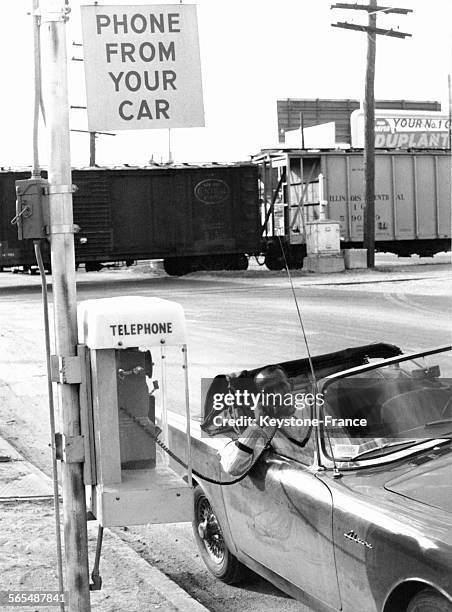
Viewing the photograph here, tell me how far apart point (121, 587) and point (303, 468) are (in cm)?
126

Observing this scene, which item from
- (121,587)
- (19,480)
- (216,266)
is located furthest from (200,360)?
(216,266)

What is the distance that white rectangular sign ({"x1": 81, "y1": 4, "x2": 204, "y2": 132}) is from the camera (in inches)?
132

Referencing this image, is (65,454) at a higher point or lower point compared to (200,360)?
higher

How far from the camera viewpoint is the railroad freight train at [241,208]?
93.2 ft

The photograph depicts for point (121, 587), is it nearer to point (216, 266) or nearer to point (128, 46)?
point (128, 46)

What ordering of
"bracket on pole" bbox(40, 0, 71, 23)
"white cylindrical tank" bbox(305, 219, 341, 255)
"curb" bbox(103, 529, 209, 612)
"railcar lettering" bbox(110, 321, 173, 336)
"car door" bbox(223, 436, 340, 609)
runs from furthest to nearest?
"white cylindrical tank" bbox(305, 219, 341, 255), "curb" bbox(103, 529, 209, 612), "car door" bbox(223, 436, 340, 609), "railcar lettering" bbox(110, 321, 173, 336), "bracket on pole" bbox(40, 0, 71, 23)

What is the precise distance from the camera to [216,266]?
31.1m

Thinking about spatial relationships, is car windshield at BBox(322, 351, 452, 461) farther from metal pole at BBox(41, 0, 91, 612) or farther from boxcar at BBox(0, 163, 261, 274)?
boxcar at BBox(0, 163, 261, 274)

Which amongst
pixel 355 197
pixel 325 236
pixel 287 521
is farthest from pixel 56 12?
pixel 355 197

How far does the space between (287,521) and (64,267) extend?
1.52 meters

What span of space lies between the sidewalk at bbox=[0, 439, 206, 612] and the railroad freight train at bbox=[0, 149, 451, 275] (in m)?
21.6

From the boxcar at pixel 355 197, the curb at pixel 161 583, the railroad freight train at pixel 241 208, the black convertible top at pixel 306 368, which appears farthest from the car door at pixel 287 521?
the boxcar at pixel 355 197

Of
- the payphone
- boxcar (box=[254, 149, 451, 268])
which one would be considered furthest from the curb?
boxcar (box=[254, 149, 451, 268])

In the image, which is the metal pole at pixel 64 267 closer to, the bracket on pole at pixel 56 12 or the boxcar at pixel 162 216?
the bracket on pole at pixel 56 12
